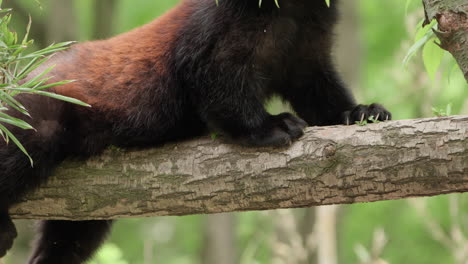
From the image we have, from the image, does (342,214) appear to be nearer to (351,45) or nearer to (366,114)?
(351,45)

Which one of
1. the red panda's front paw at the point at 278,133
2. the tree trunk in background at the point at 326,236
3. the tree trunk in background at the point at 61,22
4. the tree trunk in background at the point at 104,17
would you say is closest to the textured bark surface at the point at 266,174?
the red panda's front paw at the point at 278,133

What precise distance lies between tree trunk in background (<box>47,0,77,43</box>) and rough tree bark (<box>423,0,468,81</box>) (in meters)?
6.33

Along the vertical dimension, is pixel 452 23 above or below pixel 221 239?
below

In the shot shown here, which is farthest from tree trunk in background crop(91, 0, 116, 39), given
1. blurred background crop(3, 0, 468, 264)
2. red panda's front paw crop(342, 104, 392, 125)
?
red panda's front paw crop(342, 104, 392, 125)

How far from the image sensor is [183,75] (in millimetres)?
4332

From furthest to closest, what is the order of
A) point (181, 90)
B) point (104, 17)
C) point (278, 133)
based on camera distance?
point (104, 17), point (181, 90), point (278, 133)

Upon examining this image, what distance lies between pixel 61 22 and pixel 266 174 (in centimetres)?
592

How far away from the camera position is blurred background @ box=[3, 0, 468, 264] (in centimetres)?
759

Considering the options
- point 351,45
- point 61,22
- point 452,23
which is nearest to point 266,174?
point 452,23

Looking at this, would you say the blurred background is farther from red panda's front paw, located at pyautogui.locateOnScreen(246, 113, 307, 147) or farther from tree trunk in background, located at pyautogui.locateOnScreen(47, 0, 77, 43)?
red panda's front paw, located at pyautogui.locateOnScreen(246, 113, 307, 147)

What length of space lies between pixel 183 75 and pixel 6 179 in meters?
1.36

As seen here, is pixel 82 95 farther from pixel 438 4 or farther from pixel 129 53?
pixel 438 4

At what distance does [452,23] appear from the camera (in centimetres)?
329

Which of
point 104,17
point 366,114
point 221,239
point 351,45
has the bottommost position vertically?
point 366,114
